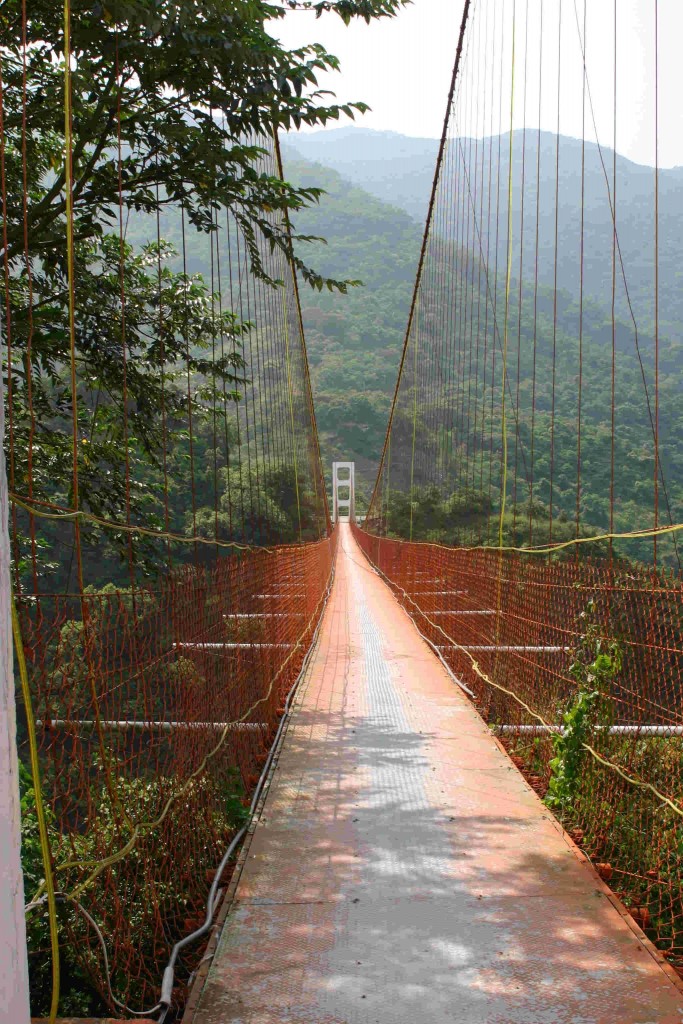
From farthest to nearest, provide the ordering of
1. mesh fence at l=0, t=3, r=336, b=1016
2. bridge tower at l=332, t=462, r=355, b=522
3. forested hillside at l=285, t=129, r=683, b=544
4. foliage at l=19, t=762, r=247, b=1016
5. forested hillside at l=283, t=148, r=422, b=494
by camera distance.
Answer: bridge tower at l=332, t=462, r=355, b=522, forested hillside at l=283, t=148, r=422, b=494, forested hillside at l=285, t=129, r=683, b=544, foliage at l=19, t=762, r=247, b=1016, mesh fence at l=0, t=3, r=336, b=1016

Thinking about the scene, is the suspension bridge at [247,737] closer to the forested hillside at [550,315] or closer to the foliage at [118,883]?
the foliage at [118,883]

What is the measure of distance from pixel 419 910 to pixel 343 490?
66.0 metres

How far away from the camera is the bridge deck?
1893 mm

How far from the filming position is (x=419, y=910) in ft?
7.80

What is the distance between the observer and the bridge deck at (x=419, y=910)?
189 cm

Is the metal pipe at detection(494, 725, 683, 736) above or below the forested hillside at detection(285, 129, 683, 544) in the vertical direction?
below

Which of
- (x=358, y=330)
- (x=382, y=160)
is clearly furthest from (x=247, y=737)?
(x=382, y=160)

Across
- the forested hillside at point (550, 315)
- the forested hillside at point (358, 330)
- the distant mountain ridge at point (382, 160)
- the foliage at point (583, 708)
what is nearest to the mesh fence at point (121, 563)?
the foliage at point (583, 708)

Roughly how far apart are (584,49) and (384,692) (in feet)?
12.8

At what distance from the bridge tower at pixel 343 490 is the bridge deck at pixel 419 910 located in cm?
5020

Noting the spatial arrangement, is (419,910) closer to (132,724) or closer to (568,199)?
(132,724)

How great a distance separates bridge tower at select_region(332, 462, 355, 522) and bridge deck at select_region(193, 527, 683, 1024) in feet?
165

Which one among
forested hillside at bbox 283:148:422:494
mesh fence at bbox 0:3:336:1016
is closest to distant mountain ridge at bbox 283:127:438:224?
forested hillside at bbox 283:148:422:494

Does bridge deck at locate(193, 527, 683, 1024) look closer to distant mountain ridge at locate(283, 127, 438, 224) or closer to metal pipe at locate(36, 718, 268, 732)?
metal pipe at locate(36, 718, 268, 732)
